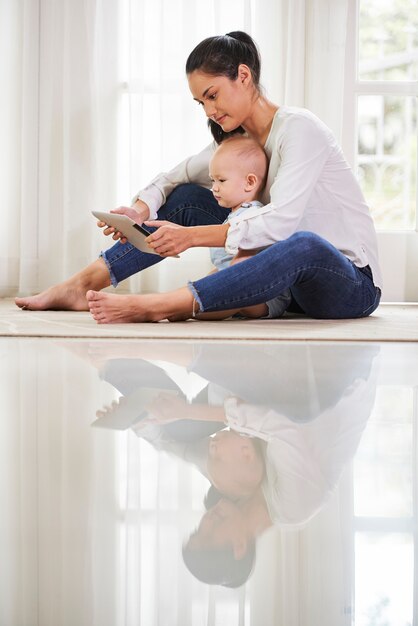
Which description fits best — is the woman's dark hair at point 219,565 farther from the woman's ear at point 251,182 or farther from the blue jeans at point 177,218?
the blue jeans at point 177,218

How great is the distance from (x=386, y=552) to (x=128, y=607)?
0.17 metres

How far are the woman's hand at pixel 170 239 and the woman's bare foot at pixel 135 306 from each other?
0.33 ft

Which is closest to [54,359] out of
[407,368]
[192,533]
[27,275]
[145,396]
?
[145,396]

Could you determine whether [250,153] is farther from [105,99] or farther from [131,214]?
[105,99]

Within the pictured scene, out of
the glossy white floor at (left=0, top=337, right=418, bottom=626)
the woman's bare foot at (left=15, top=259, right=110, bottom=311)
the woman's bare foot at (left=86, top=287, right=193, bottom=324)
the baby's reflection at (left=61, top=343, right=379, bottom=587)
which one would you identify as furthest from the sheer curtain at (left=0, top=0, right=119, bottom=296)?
the glossy white floor at (left=0, top=337, right=418, bottom=626)

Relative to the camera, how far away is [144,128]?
3162mm

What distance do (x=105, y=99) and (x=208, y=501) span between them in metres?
2.71

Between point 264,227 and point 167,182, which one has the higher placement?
point 167,182

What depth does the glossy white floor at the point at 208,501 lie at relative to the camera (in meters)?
0.48

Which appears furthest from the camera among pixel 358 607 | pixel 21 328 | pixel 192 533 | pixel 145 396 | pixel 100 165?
pixel 100 165

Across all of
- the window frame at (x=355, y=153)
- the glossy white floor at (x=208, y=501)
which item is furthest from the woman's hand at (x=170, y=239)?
the window frame at (x=355, y=153)

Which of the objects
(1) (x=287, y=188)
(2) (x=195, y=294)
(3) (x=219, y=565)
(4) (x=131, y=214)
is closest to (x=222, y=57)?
A: (1) (x=287, y=188)

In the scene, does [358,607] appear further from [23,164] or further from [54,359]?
[23,164]

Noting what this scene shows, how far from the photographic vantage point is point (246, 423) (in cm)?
92
